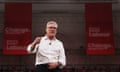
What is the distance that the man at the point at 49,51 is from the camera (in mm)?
3969

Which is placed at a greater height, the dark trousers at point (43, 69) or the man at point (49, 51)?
the man at point (49, 51)

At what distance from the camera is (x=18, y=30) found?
10906 mm

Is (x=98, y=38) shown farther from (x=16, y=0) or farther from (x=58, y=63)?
(x=58, y=63)

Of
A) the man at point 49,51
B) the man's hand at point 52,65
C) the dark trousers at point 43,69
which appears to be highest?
the man at point 49,51

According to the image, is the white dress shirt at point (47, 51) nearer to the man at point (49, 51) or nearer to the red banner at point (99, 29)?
the man at point (49, 51)

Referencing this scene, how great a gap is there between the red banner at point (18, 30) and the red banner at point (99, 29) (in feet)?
6.48

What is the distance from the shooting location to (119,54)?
13305 mm

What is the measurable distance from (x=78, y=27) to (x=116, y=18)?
156 centimetres

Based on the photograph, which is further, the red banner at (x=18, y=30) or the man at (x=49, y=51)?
the red banner at (x=18, y=30)

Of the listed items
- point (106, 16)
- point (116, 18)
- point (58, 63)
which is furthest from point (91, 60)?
point (58, 63)

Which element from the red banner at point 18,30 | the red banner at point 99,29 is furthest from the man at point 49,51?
the red banner at point 99,29

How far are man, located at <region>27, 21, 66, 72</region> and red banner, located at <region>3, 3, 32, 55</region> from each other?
679 centimetres

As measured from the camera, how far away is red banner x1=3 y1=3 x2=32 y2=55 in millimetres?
10836

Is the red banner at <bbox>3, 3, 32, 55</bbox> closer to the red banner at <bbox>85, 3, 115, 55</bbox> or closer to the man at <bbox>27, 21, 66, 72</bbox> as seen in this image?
the red banner at <bbox>85, 3, 115, 55</bbox>
